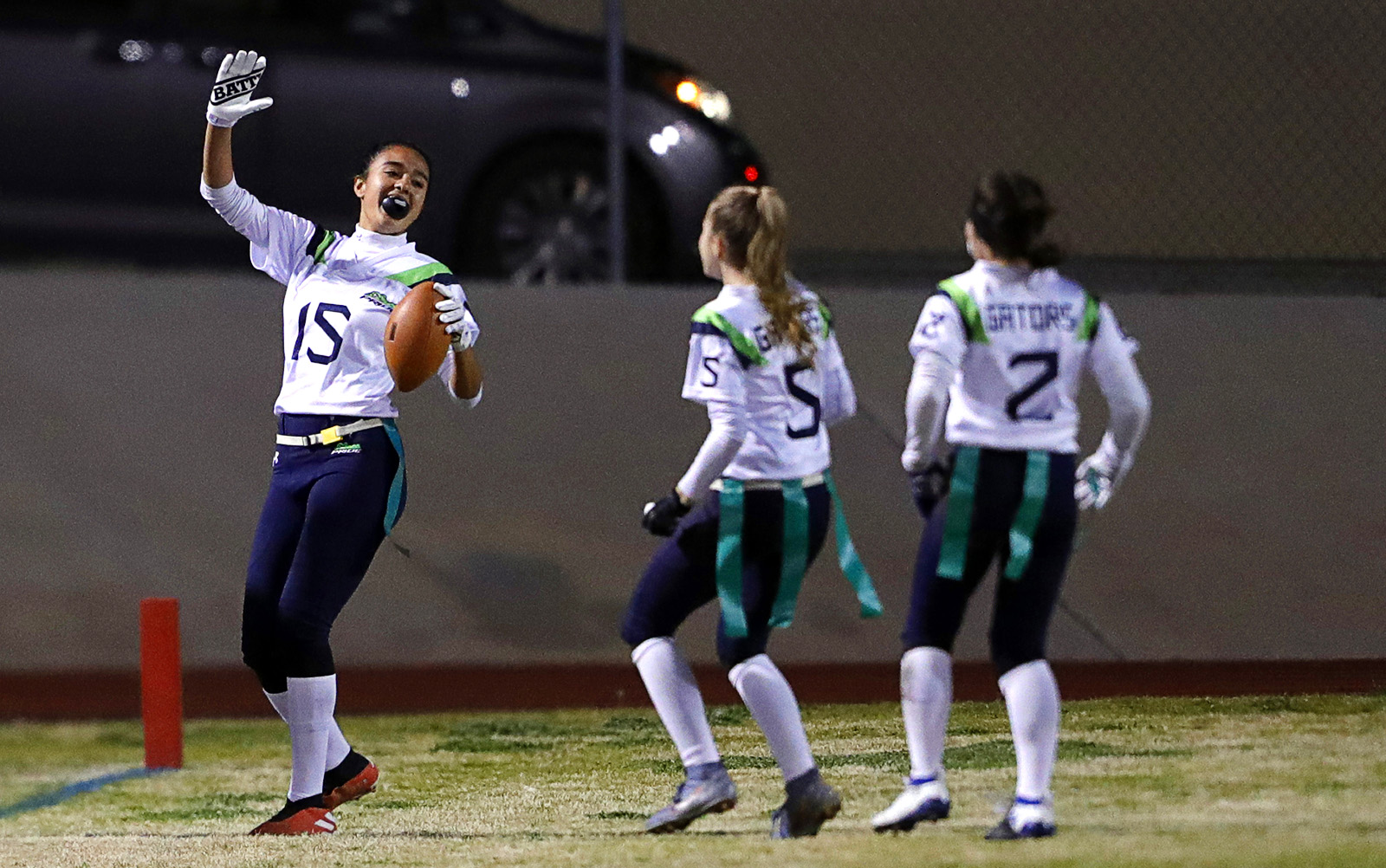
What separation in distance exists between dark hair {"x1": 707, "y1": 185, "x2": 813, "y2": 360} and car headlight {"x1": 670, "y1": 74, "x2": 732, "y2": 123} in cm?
358

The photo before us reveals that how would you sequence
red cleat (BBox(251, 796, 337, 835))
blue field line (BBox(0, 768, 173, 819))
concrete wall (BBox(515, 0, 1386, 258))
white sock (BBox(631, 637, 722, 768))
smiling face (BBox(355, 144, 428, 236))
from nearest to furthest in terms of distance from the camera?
white sock (BBox(631, 637, 722, 768))
smiling face (BBox(355, 144, 428, 236))
red cleat (BBox(251, 796, 337, 835))
blue field line (BBox(0, 768, 173, 819))
concrete wall (BBox(515, 0, 1386, 258))

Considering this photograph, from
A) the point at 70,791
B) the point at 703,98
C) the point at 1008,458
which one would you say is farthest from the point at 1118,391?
the point at 703,98

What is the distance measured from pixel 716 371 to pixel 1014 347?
2.13ft

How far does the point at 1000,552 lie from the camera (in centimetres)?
412

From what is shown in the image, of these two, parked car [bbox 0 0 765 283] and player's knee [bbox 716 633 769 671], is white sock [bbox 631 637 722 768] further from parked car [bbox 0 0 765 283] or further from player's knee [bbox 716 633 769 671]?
parked car [bbox 0 0 765 283]

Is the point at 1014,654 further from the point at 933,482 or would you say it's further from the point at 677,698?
the point at 677,698

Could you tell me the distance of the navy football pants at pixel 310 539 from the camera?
4.60 meters

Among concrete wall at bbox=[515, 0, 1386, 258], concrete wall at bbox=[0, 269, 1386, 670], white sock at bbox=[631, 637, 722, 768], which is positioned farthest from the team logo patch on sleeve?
concrete wall at bbox=[515, 0, 1386, 258]

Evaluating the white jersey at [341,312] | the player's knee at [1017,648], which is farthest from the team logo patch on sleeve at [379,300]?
the player's knee at [1017,648]

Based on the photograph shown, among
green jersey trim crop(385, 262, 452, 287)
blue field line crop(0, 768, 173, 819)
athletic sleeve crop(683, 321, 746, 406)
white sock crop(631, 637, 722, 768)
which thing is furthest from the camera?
blue field line crop(0, 768, 173, 819)

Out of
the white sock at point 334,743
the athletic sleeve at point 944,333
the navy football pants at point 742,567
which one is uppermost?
the athletic sleeve at point 944,333

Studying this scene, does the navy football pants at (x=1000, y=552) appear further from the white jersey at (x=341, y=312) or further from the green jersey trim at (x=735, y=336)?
the white jersey at (x=341, y=312)

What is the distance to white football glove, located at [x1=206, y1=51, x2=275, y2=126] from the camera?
4340mm

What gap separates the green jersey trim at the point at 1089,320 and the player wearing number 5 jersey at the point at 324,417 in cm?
143
